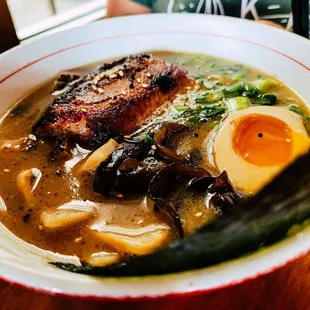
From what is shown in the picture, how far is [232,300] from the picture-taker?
1330 mm

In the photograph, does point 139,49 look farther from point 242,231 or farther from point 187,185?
point 242,231

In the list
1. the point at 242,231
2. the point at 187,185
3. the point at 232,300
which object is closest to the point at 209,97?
the point at 187,185

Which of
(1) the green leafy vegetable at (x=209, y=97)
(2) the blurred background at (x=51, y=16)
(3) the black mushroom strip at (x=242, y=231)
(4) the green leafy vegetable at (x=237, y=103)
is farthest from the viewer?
(2) the blurred background at (x=51, y=16)

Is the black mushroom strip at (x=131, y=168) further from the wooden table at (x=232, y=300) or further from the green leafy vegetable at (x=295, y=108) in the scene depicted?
the green leafy vegetable at (x=295, y=108)

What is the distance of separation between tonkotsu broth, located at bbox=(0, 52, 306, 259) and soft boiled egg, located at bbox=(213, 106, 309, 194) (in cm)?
11

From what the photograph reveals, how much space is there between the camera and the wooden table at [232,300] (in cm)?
132

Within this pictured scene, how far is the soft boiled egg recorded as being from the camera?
1624 mm

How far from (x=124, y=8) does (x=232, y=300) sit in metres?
2.38

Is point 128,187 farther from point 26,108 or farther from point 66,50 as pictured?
point 66,50

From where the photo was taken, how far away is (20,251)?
56.1 inches

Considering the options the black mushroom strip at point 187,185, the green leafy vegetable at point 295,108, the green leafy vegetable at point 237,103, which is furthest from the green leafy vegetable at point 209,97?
the black mushroom strip at point 187,185

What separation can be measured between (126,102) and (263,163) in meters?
0.70

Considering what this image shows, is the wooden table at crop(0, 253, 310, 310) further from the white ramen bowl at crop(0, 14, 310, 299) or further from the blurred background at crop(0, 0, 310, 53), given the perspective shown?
the blurred background at crop(0, 0, 310, 53)

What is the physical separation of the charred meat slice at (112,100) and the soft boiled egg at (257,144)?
0.39 m
